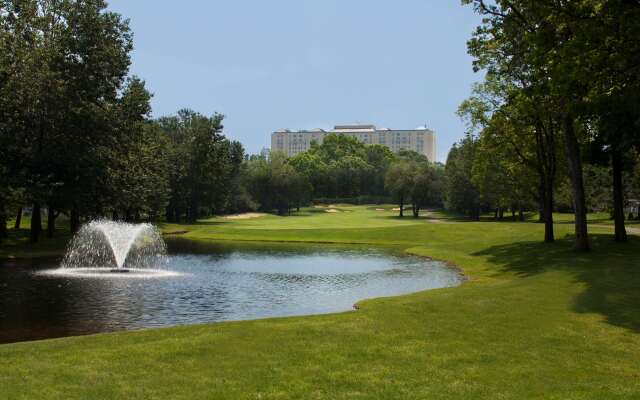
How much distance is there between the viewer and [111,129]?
179 feet

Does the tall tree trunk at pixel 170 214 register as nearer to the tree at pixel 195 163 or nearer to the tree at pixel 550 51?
the tree at pixel 195 163

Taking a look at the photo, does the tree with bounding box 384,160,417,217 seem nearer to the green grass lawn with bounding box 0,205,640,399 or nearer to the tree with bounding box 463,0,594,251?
the tree with bounding box 463,0,594,251

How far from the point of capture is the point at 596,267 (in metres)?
31.5

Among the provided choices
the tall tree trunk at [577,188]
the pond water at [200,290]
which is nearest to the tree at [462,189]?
the pond water at [200,290]

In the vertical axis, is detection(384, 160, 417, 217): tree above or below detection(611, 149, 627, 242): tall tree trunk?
above

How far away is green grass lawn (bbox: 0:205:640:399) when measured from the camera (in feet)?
36.7

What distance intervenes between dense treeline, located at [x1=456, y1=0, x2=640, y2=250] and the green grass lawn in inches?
341

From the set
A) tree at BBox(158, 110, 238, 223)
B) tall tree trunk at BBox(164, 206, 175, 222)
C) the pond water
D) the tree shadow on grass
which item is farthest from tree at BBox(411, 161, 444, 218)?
the pond water

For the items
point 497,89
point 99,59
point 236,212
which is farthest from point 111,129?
point 236,212

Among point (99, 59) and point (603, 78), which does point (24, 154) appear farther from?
point (603, 78)

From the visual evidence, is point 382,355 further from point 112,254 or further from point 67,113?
point 67,113

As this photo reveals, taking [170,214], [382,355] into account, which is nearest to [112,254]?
[382,355]

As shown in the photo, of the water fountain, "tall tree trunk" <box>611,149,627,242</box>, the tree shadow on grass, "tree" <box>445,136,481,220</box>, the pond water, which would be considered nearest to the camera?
the tree shadow on grass

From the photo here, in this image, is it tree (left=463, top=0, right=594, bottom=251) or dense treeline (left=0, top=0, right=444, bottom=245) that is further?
dense treeline (left=0, top=0, right=444, bottom=245)
